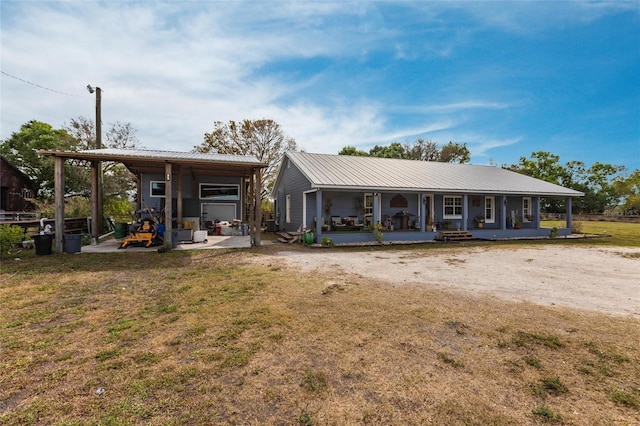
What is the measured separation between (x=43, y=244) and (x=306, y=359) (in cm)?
1024

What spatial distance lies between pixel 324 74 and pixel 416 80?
4994mm

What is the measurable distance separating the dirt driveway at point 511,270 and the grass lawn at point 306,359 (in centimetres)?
91

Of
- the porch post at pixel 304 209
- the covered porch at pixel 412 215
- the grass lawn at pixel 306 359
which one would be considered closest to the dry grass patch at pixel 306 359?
the grass lawn at pixel 306 359

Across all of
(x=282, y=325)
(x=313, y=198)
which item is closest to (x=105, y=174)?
(x=313, y=198)

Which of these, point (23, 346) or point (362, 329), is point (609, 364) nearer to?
point (362, 329)

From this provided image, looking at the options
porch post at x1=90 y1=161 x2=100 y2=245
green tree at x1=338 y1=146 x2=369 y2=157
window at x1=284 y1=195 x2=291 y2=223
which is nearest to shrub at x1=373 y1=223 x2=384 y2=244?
window at x1=284 y1=195 x2=291 y2=223

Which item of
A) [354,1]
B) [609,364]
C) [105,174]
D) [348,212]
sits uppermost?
[354,1]

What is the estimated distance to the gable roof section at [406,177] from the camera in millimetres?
13383

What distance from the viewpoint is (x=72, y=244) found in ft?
30.5

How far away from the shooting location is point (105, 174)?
2273cm

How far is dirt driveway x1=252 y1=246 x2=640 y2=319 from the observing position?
5.23 metres

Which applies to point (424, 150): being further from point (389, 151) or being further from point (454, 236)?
point (454, 236)

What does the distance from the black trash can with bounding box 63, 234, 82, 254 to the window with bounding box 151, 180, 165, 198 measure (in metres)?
6.93

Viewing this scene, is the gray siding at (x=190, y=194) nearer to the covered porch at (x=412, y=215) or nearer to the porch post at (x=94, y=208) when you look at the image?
the porch post at (x=94, y=208)
